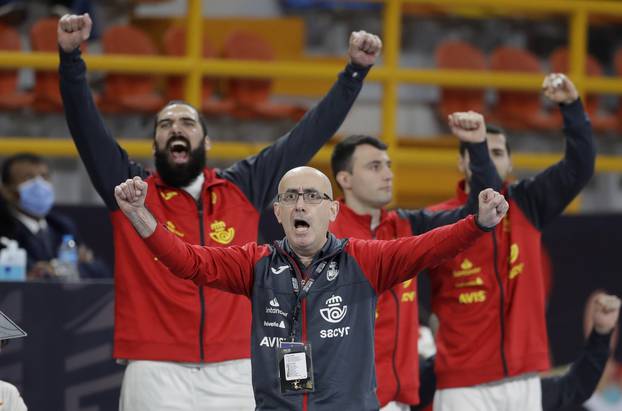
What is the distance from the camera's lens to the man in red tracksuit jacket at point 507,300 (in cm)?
628

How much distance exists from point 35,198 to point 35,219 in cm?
13

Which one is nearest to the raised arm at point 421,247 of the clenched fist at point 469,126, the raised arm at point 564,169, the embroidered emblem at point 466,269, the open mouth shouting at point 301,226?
the open mouth shouting at point 301,226

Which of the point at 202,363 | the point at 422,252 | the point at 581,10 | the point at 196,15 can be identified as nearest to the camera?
the point at 422,252

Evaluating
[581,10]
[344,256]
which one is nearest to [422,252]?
[344,256]

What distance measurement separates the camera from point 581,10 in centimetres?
1012

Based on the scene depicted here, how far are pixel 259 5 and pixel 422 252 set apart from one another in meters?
7.75

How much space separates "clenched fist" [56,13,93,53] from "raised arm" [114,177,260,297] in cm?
121

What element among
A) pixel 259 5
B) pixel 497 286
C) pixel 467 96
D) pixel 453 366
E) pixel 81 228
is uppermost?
pixel 259 5

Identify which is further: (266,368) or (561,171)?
(561,171)

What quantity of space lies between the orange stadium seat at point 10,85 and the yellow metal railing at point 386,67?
768 millimetres

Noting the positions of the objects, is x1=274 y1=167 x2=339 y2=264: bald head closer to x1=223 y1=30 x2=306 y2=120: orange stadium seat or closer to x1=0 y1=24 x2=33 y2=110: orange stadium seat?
x1=0 y1=24 x2=33 y2=110: orange stadium seat

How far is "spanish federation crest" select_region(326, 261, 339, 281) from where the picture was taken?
15.7 ft

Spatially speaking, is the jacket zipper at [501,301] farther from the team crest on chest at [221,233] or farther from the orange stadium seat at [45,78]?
the orange stadium seat at [45,78]

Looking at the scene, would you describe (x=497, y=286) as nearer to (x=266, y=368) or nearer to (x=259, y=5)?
(x=266, y=368)
